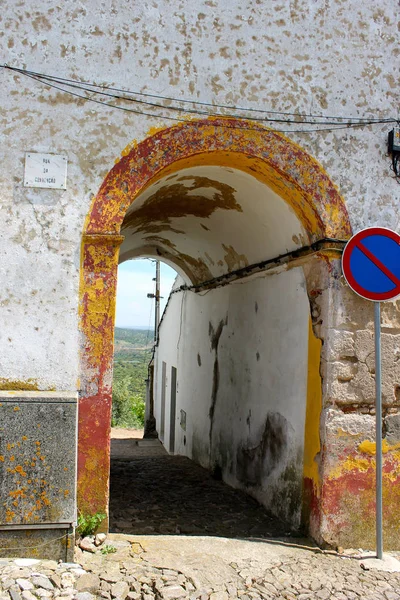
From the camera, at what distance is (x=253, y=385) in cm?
675

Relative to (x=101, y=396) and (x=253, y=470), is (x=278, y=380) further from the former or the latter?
(x=101, y=396)

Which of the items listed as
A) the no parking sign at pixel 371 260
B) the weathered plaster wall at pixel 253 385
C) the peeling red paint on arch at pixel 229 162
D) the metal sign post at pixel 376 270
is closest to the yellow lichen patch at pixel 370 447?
the metal sign post at pixel 376 270

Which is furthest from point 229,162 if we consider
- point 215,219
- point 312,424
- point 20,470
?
point 20,470

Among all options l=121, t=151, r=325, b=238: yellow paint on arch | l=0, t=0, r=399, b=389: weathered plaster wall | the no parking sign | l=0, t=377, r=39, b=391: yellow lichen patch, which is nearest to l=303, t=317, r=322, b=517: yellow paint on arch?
the no parking sign

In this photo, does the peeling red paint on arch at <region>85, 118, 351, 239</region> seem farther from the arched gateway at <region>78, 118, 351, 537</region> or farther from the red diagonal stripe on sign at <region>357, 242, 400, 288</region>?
the red diagonal stripe on sign at <region>357, 242, 400, 288</region>

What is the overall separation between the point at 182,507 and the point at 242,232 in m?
3.12

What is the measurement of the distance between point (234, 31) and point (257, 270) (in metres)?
2.68

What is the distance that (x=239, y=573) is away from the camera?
4.04m

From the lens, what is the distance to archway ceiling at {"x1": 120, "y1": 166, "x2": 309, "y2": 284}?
541cm

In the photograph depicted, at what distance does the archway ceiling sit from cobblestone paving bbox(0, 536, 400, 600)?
8.83ft

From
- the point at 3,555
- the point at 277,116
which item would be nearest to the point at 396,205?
the point at 277,116

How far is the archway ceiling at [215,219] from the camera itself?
5.41 metres

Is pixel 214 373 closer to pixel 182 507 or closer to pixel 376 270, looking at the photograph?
pixel 182 507

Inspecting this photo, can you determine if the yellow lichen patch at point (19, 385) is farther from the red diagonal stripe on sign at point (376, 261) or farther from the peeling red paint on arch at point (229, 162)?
the red diagonal stripe on sign at point (376, 261)
